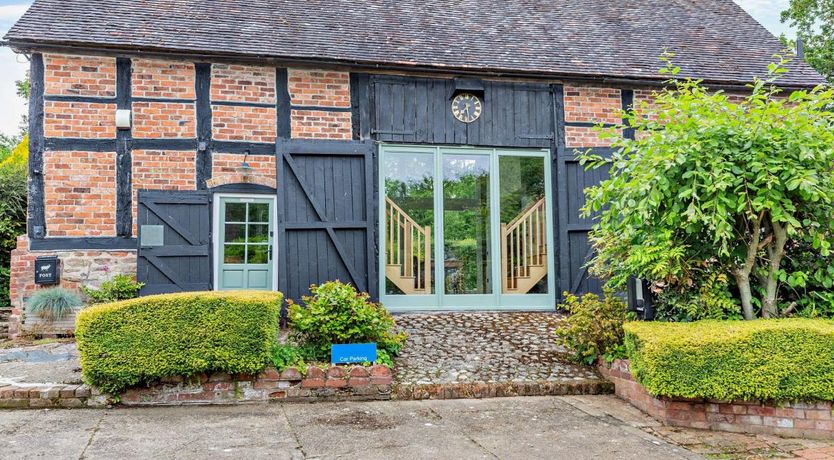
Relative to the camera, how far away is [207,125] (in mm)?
7438

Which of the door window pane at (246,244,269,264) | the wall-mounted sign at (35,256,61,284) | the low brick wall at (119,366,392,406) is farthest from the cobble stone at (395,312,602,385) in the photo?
the wall-mounted sign at (35,256,61,284)

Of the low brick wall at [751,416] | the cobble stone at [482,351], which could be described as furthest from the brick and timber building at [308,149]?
the low brick wall at [751,416]

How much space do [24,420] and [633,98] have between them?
8028 millimetres

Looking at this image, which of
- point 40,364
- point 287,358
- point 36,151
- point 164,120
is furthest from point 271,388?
point 36,151

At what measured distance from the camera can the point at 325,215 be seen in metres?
7.47

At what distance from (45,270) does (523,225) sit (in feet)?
19.6

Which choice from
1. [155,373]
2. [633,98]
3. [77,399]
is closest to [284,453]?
[155,373]

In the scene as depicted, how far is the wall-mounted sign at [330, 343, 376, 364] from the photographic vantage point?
194 inches

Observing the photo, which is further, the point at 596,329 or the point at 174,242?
the point at 174,242

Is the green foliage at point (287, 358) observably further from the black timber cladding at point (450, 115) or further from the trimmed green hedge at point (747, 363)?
the black timber cladding at point (450, 115)

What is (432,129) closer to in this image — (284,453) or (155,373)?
(155,373)

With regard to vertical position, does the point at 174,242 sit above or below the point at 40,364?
above

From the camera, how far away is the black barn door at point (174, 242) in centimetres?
711

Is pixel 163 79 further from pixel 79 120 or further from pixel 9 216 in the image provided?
pixel 9 216
